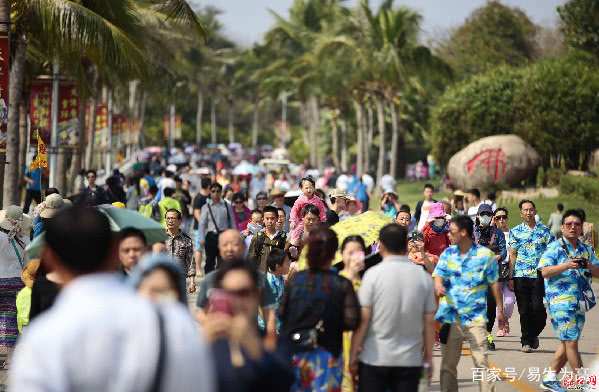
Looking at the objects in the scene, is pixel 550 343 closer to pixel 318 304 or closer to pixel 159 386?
pixel 318 304

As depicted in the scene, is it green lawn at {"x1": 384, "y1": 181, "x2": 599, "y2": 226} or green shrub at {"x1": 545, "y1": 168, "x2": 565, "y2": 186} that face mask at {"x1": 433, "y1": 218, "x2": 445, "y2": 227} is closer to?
green lawn at {"x1": 384, "y1": 181, "x2": 599, "y2": 226}

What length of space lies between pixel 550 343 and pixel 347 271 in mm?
6586

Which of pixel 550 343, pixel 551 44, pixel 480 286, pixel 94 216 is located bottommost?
pixel 550 343

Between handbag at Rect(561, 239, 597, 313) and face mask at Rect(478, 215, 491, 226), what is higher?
face mask at Rect(478, 215, 491, 226)

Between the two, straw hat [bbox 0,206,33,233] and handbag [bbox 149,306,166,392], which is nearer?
handbag [bbox 149,306,166,392]

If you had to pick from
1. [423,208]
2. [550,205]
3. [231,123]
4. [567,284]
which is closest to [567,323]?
[567,284]

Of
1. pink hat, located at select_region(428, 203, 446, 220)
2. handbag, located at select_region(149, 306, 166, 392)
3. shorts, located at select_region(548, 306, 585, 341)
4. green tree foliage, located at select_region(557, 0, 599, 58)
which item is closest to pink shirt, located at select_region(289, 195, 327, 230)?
pink hat, located at select_region(428, 203, 446, 220)

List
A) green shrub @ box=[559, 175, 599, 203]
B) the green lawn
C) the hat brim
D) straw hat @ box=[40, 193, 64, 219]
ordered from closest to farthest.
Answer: the hat brim, straw hat @ box=[40, 193, 64, 219], the green lawn, green shrub @ box=[559, 175, 599, 203]

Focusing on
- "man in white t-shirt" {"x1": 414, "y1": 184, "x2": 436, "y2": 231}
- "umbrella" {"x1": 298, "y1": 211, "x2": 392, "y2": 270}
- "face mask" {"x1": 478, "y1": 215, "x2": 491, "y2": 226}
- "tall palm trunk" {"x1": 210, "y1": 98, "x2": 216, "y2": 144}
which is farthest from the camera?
"tall palm trunk" {"x1": 210, "y1": 98, "x2": 216, "y2": 144}

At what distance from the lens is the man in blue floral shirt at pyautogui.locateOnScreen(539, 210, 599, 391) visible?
34.5 ft

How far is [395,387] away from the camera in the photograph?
752 centimetres

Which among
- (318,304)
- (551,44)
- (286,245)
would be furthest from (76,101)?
(551,44)

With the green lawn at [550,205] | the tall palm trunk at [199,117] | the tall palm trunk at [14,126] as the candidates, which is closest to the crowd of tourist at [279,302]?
the tall palm trunk at [14,126]

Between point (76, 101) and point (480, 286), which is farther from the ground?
point (76, 101)
